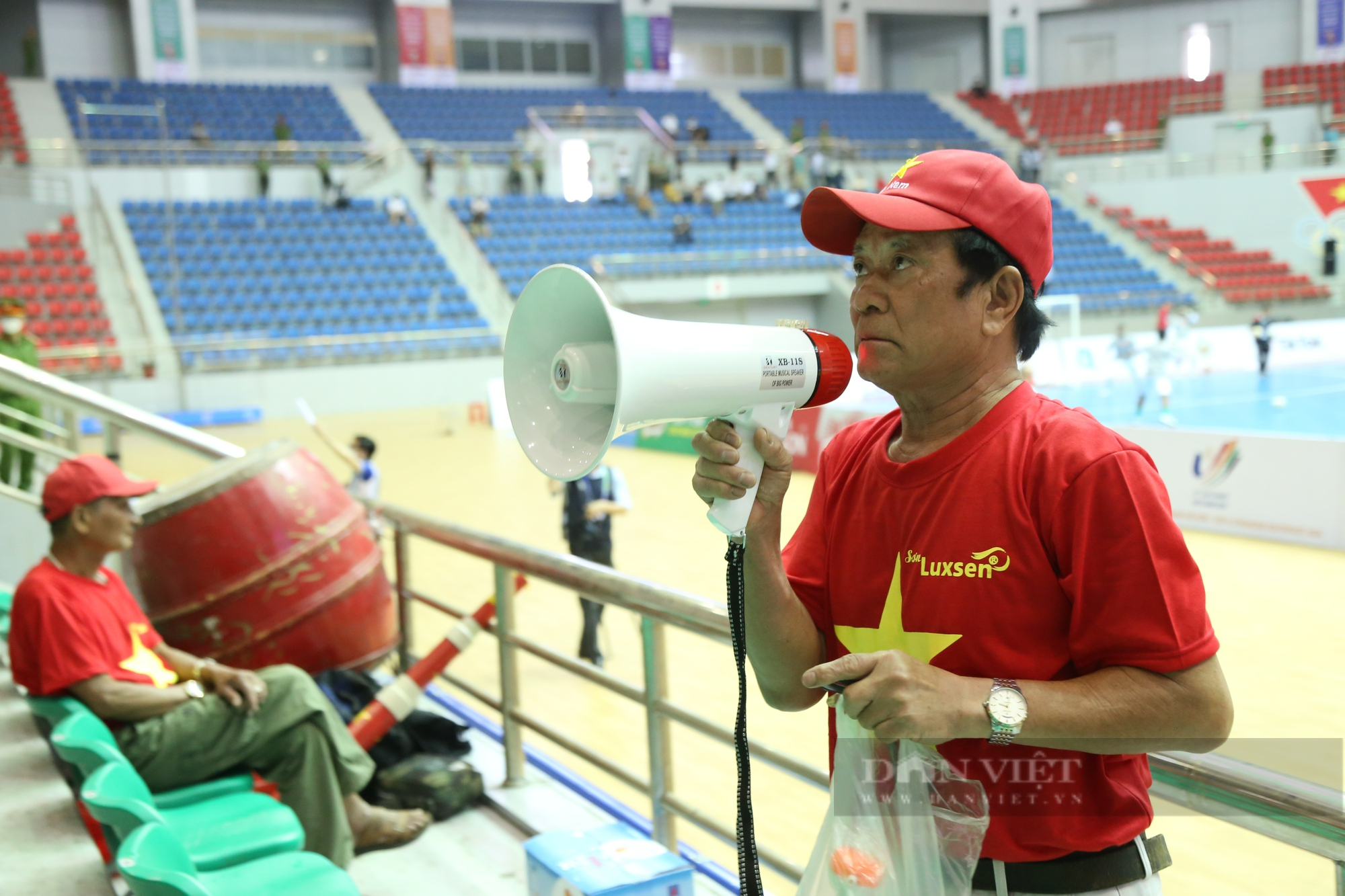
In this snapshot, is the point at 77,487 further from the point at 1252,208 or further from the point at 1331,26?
the point at 1331,26

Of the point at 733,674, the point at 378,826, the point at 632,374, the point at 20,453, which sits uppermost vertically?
the point at 632,374

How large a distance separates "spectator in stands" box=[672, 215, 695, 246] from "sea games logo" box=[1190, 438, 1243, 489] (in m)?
15.3

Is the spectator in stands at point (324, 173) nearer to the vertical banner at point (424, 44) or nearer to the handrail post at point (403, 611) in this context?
the vertical banner at point (424, 44)

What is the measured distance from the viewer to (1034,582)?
3.54 feet

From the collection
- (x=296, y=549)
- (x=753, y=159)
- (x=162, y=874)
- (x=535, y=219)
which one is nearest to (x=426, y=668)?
(x=296, y=549)

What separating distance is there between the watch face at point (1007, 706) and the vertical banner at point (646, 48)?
95.9ft

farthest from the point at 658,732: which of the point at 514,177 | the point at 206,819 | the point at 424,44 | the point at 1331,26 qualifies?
the point at 1331,26

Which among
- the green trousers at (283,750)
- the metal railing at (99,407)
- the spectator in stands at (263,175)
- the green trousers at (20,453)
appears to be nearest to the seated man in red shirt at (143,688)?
the green trousers at (283,750)

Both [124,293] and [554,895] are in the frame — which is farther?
[124,293]

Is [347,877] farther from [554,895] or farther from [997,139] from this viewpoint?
[997,139]

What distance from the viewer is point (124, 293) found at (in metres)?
17.4

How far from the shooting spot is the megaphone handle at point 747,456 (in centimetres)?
122

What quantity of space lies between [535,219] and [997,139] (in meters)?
14.2

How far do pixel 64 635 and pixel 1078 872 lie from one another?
98.8 inches
